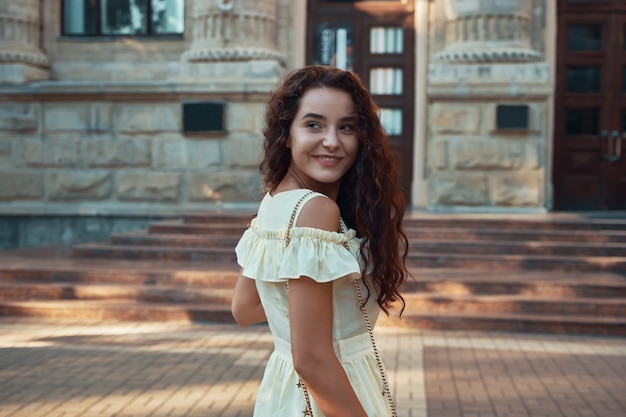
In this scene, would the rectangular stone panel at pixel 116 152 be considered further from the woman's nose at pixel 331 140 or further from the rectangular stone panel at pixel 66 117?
the woman's nose at pixel 331 140

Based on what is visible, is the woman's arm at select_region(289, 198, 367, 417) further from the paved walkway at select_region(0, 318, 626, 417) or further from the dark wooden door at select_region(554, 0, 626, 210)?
the dark wooden door at select_region(554, 0, 626, 210)

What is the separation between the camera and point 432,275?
8.25m

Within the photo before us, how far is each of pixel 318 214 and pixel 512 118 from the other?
1026cm

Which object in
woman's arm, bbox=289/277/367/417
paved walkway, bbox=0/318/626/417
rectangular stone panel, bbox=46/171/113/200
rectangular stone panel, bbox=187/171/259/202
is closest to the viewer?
woman's arm, bbox=289/277/367/417

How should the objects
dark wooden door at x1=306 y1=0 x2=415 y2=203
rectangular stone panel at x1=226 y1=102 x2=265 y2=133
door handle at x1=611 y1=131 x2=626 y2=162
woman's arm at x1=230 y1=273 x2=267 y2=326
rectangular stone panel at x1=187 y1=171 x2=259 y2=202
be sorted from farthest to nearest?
dark wooden door at x1=306 y1=0 x2=415 y2=203 → door handle at x1=611 y1=131 x2=626 y2=162 → rectangular stone panel at x1=187 y1=171 x2=259 y2=202 → rectangular stone panel at x1=226 y1=102 x2=265 y2=133 → woman's arm at x1=230 y1=273 x2=267 y2=326

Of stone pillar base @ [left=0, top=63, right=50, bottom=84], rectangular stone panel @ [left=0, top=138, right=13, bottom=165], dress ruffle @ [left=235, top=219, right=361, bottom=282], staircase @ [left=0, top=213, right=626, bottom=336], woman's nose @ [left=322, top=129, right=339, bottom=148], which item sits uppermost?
stone pillar base @ [left=0, top=63, right=50, bottom=84]

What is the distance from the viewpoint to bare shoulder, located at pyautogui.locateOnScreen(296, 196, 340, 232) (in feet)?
5.89

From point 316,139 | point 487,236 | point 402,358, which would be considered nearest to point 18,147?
point 487,236

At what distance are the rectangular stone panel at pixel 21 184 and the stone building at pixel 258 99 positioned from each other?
0.07 feet

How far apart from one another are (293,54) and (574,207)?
536 centimetres

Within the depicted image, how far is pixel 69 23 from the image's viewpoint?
532 inches

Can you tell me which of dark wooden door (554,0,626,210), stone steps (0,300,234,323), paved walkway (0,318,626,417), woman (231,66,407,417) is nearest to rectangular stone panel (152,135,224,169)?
stone steps (0,300,234,323)

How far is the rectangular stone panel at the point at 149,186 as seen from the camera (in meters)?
12.3

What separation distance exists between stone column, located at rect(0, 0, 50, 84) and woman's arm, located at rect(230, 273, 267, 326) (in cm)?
1156
